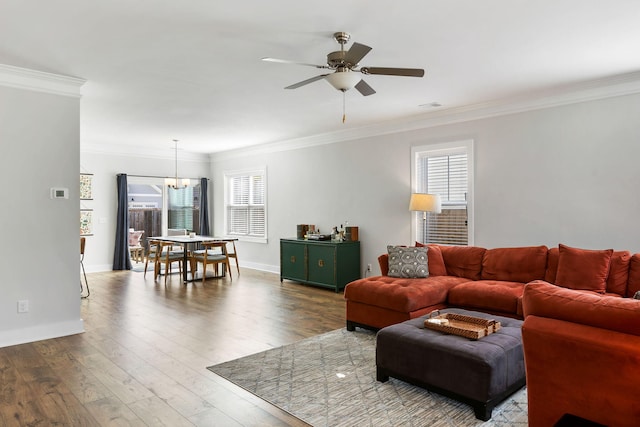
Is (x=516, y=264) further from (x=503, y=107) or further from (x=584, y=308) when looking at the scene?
(x=584, y=308)

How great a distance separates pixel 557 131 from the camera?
4898mm

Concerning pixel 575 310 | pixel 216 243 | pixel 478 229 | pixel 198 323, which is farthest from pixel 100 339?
pixel 478 229

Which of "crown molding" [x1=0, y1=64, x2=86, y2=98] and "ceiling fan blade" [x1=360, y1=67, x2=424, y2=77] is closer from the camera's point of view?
"ceiling fan blade" [x1=360, y1=67, x2=424, y2=77]

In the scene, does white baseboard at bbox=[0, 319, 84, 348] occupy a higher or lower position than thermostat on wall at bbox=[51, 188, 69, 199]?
lower

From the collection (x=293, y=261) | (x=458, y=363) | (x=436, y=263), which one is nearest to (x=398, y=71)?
(x=458, y=363)

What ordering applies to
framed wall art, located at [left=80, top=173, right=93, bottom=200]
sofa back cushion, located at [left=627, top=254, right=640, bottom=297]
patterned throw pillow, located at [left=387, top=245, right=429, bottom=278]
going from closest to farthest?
1. sofa back cushion, located at [left=627, top=254, right=640, bottom=297]
2. patterned throw pillow, located at [left=387, top=245, right=429, bottom=278]
3. framed wall art, located at [left=80, top=173, right=93, bottom=200]

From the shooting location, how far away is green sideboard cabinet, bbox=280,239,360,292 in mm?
6652

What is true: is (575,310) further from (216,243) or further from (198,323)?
(216,243)

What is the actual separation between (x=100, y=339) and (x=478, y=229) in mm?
4624

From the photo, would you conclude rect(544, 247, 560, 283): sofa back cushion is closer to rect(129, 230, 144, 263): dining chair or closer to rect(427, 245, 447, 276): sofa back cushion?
rect(427, 245, 447, 276): sofa back cushion

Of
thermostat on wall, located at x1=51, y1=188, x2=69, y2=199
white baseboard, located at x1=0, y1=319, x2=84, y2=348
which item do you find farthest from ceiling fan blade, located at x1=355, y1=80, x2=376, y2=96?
white baseboard, located at x1=0, y1=319, x2=84, y2=348

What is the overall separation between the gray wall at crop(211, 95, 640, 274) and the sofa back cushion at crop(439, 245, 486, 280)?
0.55 m

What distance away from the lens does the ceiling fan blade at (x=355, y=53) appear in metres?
2.78

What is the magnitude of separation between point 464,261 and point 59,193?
455cm
